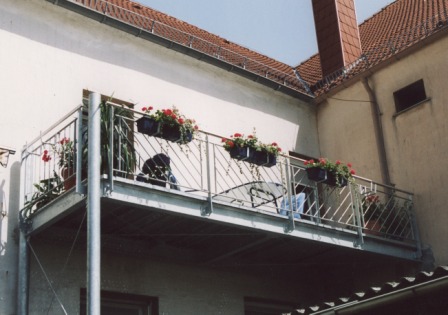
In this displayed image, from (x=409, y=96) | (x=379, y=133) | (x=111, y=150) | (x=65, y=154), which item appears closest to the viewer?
(x=111, y=150)

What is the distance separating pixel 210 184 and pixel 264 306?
101 inches

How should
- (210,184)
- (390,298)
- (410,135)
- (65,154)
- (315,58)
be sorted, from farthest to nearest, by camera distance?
(315,58) → (410,135) → (210,184) → (65,154) → (390,298)

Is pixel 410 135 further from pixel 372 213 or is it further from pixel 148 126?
pixel 148 126

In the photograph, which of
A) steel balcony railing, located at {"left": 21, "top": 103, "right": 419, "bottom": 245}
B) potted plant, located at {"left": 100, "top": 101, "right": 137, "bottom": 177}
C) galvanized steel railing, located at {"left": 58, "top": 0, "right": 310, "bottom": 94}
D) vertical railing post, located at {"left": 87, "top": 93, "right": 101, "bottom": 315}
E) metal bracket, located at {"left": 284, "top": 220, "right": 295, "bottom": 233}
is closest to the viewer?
vertical railing post, located at {"left": 87, "top": 93, "right": 101, "bottom": 315}

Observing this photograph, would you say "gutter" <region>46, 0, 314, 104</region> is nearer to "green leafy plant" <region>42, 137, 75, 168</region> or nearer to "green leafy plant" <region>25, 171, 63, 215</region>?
"green leafy plant" <region>42, 137, 75, 168</region>

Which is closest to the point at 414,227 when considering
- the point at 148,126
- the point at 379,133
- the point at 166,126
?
the point at 379,133

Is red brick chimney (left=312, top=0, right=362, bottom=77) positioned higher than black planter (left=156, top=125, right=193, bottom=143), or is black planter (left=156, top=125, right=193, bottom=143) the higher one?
red brick chimney (left=312, top=0, right=362, bottom=77)

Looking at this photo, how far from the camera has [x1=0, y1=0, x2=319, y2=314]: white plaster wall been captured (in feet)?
34.5

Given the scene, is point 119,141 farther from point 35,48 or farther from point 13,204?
point 35,48

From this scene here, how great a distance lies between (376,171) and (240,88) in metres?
2.75

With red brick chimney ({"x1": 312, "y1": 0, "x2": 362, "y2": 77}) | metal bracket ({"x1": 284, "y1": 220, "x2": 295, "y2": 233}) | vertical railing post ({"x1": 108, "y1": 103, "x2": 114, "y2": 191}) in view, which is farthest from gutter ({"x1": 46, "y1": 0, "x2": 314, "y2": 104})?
metal bracket ({"x1": 284, "y1": 220, "x2": 295, "y2": 233})

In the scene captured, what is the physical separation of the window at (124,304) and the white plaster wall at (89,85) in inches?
51.0

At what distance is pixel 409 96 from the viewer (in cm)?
1364

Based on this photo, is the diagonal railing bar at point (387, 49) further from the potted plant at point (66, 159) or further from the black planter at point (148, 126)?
the potted plant at point (66, 159)
